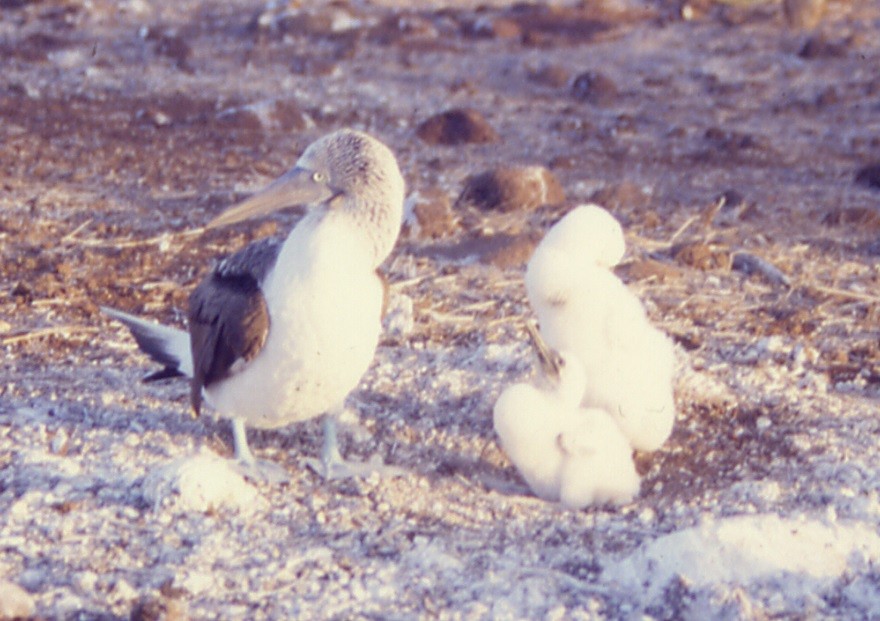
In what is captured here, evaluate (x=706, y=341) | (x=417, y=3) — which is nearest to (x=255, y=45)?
(x=417, y=3)

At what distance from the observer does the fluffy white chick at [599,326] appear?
4.48 meters

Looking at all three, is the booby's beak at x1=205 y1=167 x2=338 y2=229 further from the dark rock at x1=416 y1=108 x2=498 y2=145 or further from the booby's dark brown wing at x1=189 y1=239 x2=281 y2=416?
the dark rock at x1=416 y1=108 x2=498 y2=145

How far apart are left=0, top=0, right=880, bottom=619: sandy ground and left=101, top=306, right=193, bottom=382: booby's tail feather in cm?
14

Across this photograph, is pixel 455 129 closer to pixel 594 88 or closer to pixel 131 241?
pixel 594 88

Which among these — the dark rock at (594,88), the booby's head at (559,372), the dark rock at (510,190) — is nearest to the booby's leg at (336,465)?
the booby's head at (559,372)

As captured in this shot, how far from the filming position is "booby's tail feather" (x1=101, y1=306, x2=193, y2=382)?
15.9 feet

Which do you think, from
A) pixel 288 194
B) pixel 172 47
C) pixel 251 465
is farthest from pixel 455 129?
pixel 251 465

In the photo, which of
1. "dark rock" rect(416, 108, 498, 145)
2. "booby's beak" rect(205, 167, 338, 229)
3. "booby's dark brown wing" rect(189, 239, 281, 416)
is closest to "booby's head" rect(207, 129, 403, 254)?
"booby's beak" rect(205, 167, 338, 229)

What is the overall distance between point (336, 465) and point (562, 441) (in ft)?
2.41

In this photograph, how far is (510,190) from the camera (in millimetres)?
7633

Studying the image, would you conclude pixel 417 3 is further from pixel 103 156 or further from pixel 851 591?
pixel 851 591

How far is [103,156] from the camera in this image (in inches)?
357

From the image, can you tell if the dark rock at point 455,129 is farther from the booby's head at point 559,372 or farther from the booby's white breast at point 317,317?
the booby's white breast at point 317,317

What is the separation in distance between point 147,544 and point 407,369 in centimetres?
175
